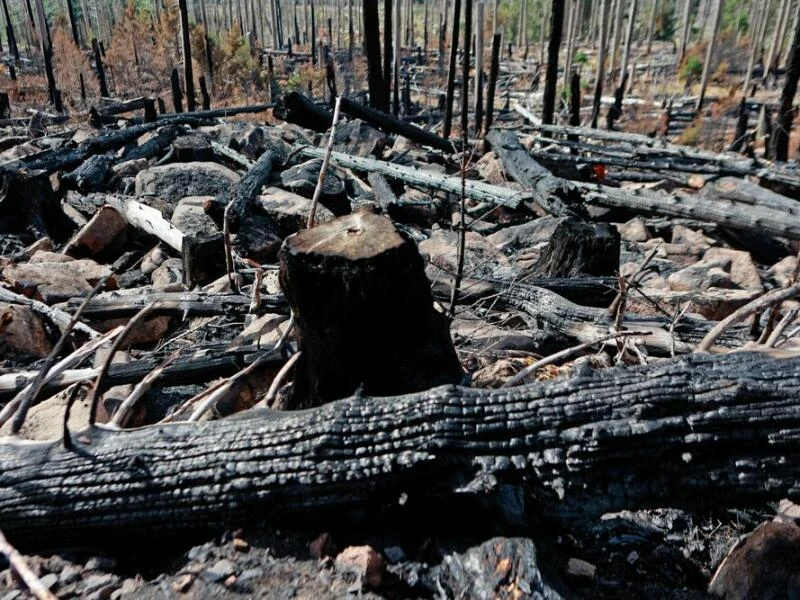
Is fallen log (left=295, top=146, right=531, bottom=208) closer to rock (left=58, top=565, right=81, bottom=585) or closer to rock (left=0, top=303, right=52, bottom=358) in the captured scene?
Answer: rock (left=0, top=303, right=52, bottom=358)

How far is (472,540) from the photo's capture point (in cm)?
178

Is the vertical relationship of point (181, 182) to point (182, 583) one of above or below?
below

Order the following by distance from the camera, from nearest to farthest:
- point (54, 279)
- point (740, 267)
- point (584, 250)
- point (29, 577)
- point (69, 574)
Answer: point (29, 577) < point (69, 574) < point (584, 250) < point (54, 279) < point (740, 267)

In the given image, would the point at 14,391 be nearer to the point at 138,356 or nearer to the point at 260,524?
the point at 138,356

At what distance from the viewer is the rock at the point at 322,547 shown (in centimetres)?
177

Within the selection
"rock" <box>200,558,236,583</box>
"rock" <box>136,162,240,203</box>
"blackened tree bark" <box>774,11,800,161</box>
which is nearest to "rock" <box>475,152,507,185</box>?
"rock" <box>136,162,240,203</box>

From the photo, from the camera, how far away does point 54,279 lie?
491 centimetres

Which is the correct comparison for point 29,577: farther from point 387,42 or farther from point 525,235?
point 387,42

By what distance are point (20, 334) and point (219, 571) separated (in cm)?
288

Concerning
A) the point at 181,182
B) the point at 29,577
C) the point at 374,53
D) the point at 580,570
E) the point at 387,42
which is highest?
the point at 387,42

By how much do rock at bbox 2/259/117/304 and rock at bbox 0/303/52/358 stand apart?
0.57 metres

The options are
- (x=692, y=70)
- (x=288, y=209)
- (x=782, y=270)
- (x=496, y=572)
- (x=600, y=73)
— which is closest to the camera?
(x=496, y=572)

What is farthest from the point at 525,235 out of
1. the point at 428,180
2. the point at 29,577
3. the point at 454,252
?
the point at 29,577

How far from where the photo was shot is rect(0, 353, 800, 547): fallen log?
1764 millimetres
